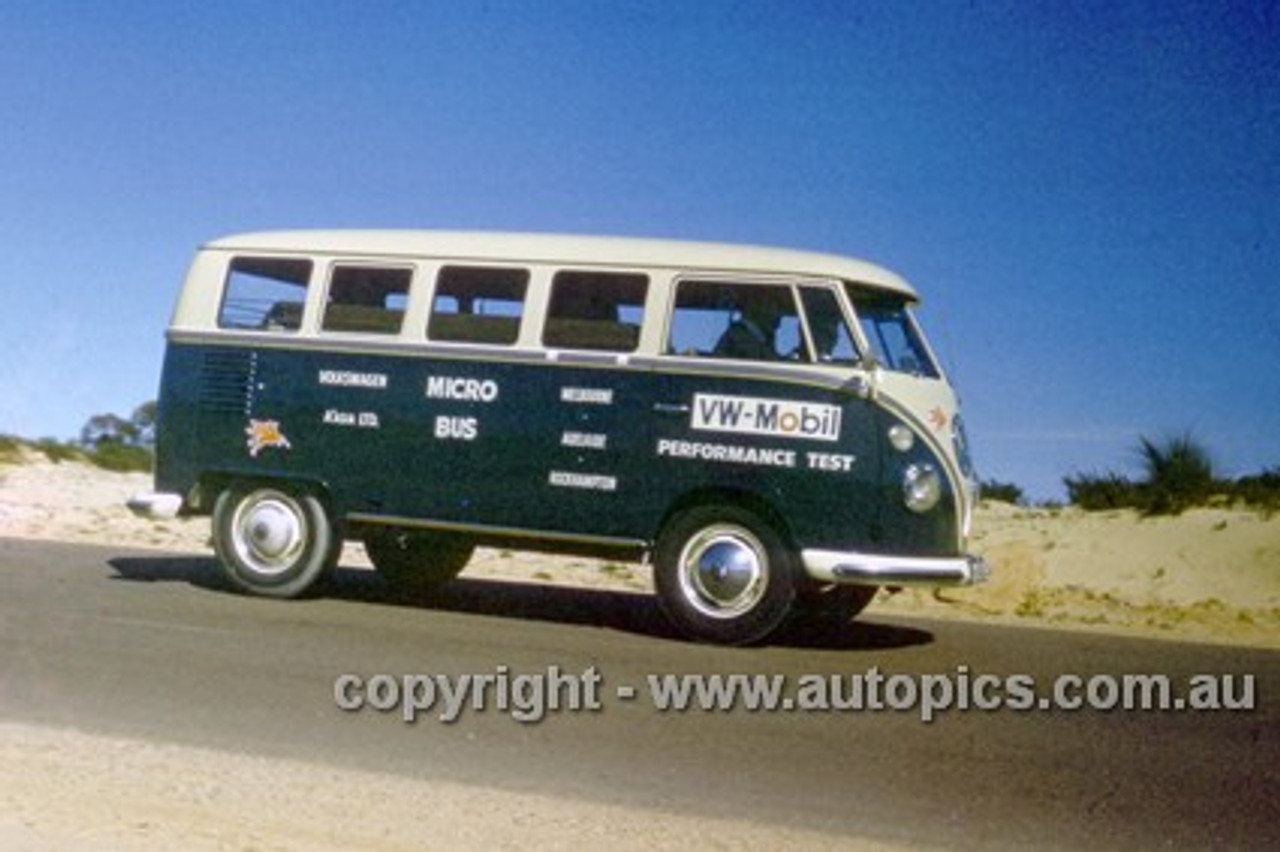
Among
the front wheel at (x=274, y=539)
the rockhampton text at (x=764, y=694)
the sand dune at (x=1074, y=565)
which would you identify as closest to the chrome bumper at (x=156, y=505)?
the front wheel at (x=274, y=539)

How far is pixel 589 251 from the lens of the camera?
34.6ft

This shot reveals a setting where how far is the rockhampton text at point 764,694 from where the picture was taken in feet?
25.1

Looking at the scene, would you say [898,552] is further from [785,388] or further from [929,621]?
[929,621]

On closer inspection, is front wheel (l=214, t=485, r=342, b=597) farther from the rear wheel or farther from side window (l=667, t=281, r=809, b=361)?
side window (l=667, t=281, r=809, b=361)

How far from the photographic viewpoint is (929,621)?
12.8 metres

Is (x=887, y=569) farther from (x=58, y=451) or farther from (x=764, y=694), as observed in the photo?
(x=58, y=451)

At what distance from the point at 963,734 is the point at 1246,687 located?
3041mm

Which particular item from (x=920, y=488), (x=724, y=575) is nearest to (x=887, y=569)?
(x=920, y=488)

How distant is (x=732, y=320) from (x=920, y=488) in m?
1.78

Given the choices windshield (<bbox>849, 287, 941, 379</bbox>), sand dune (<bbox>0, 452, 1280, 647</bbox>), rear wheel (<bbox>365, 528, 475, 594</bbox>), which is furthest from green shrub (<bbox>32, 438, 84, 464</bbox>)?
windshield (<bbox>849, 287, 941, 379</bbox>)

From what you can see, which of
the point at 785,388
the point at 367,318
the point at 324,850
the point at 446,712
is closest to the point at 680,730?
the point at 446,712

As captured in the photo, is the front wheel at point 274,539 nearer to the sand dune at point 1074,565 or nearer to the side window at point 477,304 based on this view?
the side window at point 477,304

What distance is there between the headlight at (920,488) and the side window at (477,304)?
3.07 m

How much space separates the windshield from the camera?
10062mm
